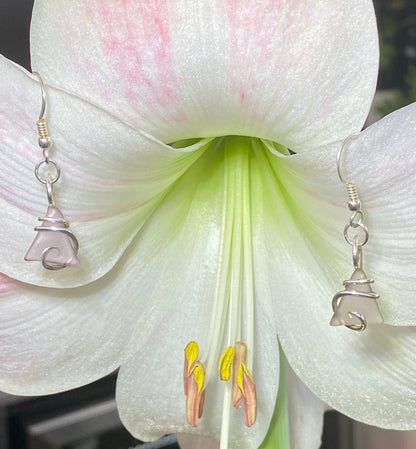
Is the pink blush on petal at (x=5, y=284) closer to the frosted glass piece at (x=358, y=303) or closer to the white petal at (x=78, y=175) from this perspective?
the white petal at (x=78, y=175)

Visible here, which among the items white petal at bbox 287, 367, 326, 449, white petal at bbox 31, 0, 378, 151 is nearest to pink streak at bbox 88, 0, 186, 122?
white petal at bbox 31, 0, 378, 151


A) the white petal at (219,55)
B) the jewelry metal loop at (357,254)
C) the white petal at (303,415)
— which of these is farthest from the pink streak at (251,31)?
the white petal at (303,415)

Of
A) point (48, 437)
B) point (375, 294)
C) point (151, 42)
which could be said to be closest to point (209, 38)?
point (151, 42)

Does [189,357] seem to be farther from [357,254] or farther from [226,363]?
[357,254]

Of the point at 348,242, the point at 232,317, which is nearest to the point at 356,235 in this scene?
the point at 348,242

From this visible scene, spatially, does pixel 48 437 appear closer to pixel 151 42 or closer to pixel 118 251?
pixel 118 251

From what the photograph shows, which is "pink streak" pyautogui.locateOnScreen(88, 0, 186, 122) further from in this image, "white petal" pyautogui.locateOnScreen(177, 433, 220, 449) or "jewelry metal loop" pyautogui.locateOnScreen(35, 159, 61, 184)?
"white petal" pyautogui.locateOnScreen(177, 433, 220, 449)

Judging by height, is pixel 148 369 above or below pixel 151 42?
below
